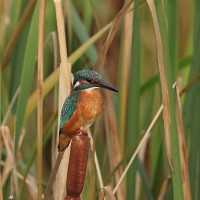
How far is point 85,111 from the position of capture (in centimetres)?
131

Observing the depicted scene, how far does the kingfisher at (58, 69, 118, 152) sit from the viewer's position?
1294mm

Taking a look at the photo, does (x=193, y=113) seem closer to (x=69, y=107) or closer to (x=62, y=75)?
(x=62, y=75)

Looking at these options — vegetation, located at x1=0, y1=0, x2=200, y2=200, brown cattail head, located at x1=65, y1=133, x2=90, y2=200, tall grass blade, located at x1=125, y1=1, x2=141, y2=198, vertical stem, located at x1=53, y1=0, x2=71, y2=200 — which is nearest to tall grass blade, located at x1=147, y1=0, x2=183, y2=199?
vegetation, located at x1=0, y1=0, x2=200, y2=200

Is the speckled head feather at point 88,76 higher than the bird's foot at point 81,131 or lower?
higher

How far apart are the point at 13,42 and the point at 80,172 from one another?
108 cm

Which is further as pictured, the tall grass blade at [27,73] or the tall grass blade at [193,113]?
the tall grass blade at [193,113]

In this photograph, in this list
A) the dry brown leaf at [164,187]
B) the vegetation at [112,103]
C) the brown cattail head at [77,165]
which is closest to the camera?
the brown cattail head at [77,165]

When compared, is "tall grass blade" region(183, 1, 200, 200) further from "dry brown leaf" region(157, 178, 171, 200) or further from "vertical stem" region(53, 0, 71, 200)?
"vertical stem" region(53, 0, 71, 200)

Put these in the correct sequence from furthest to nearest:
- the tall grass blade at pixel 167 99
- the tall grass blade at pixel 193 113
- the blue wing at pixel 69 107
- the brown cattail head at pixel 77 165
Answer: the tall grass blade at pixel 193 113, the tall grass blade at pixel 167 99, the blue wing at pixel 69 107, the brown cattail head at pixel 77 165

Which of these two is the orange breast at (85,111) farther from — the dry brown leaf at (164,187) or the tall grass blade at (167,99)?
the dry brown leaf at (164,187)

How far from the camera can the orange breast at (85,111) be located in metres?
1.29

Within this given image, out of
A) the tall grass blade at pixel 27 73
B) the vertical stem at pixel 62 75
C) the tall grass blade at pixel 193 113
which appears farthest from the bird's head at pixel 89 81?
the tall grass blade at pixel 193 113

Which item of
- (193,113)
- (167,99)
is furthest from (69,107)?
(193,113)

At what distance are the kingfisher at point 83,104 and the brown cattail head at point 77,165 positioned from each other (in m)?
0.07
